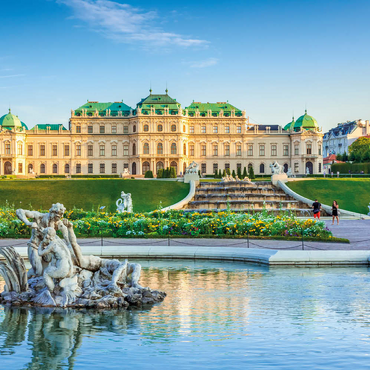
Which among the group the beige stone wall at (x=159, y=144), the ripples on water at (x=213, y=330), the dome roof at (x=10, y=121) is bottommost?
the ripples on water at (x=213, y=330)

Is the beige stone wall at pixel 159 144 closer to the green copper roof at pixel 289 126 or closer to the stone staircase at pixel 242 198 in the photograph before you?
the green copper roof at pixel 289 126

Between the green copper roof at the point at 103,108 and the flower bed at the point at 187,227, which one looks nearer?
the flower bed at the point at 187,227

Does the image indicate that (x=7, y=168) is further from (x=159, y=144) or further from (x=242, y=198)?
(x=242, y=198)

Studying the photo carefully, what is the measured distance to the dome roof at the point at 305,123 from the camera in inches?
4057

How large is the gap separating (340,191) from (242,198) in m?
9.81

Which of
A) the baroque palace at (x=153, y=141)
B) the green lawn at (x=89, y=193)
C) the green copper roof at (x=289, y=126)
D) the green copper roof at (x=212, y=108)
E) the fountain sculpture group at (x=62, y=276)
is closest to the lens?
the fountain sculpture group at (x=62, y=276)

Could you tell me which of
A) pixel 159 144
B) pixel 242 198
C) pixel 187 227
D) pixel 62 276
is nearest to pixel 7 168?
pixel 159 144

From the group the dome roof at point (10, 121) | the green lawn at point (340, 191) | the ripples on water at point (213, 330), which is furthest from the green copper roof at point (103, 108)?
the ripples on water at point (213, 330)

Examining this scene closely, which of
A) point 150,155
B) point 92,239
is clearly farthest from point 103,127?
point 92,239

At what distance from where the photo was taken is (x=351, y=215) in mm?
42750

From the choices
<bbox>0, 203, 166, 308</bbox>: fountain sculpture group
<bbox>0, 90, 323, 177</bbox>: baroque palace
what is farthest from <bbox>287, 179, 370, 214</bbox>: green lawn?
<bbox>0, 90, 323, 177</bbox>: baroque palace

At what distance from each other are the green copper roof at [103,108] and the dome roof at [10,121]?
34.2 feet

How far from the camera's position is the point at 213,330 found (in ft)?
36.8

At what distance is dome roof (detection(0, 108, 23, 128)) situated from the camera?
99.6 m
